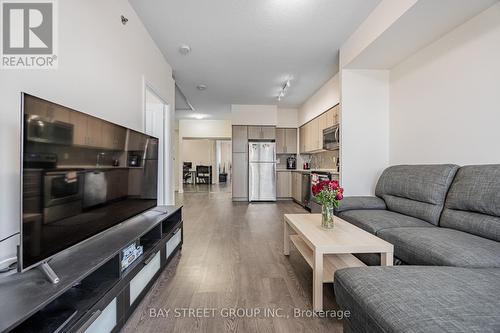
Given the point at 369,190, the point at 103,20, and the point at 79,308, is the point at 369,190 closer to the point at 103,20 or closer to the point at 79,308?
the point at 79,308

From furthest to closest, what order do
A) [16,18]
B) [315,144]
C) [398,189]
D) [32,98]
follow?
1. [315,144]
2. [398,189]
3. [16,18]
4. [32,98]

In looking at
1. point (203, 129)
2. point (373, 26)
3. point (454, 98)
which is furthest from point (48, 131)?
point (203, 129)

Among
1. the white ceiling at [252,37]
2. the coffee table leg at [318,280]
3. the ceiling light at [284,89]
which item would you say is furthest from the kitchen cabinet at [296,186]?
the coffee table leg at [318,280]

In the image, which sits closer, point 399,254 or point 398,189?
point 399,254

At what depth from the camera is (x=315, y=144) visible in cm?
518

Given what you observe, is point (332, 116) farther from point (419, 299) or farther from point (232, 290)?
point (419, 299)

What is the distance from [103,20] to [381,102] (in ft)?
11.4

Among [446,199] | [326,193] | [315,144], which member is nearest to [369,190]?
[446,199]

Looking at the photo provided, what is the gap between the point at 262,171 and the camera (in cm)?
610

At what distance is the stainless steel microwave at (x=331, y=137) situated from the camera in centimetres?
397

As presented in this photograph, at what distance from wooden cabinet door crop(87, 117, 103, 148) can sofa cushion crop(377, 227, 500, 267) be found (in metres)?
2.20

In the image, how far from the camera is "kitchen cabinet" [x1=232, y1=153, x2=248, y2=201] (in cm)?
615

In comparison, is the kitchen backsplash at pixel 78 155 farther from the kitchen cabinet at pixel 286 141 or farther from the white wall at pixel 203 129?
the white wall at pixel 203 129

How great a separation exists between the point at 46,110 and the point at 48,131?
95 millimetres
